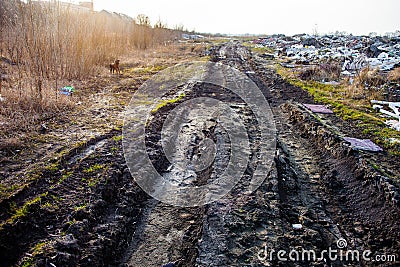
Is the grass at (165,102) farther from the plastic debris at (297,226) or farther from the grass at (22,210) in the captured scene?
the plastic debris at (297,226)

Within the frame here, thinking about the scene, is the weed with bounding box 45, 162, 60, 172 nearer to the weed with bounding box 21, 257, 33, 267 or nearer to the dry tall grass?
the weed with bounding box 21, 257, 33, 267

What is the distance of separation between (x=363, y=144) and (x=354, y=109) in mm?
2596

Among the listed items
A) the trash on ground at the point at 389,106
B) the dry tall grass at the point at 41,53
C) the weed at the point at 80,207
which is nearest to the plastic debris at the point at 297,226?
the weed at the point at 80,207

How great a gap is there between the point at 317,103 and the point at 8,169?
729cm

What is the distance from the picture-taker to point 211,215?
3.24 meters

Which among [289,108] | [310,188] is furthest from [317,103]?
[310,188]

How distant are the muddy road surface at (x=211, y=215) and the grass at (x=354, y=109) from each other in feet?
3.87

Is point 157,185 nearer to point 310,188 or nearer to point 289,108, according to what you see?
point 310,188

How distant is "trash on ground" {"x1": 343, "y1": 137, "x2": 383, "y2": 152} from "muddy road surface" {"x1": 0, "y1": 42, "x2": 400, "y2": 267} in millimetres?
283

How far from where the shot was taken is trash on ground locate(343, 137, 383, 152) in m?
4.95

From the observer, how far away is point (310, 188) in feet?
13.3

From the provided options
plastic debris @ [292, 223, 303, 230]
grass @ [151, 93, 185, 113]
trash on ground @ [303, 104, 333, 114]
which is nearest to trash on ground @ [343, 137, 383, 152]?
trash on ground @ [303, 104, 333, 114]

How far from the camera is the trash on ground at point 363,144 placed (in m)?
4.95

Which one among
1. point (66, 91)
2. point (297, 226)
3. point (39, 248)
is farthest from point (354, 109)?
point (39, 248)
